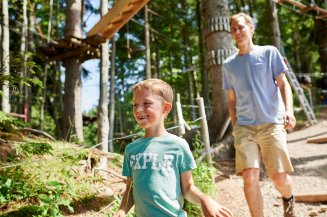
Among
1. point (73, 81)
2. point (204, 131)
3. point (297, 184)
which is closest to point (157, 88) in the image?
point (204, 131)

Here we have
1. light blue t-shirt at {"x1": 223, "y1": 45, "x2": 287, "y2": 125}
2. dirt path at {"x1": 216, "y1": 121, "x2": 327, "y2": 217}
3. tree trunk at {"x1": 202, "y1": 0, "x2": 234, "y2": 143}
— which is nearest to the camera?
light blue t-shirt at {"x1": 223, "y1": 45, "x2": 287, "y2": 125}

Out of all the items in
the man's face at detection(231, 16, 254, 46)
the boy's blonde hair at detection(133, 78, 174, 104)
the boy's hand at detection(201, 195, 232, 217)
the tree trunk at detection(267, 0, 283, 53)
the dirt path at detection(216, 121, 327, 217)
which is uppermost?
the tree trunk at detection(267, 0, 283, 53)

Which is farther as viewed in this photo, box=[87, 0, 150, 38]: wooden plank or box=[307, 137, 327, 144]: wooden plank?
box=[307, 137, 327, 144]: wooden plank

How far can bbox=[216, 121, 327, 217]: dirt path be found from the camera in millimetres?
3736

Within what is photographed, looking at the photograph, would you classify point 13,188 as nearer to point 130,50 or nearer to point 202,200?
point 202,200

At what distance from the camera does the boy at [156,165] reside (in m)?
1.66

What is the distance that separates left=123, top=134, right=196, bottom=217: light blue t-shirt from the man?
52.0 inches

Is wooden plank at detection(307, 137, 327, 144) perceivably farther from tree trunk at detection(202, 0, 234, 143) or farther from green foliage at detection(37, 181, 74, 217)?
green foliage at detection(37, 181, 74, 217)

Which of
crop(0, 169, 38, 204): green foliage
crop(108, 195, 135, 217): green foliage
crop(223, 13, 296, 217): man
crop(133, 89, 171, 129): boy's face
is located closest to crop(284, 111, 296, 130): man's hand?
crop(223, 13, 296, 217): man

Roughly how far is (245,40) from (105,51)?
18.4 feet

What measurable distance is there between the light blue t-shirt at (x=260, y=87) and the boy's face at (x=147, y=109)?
1467 mm

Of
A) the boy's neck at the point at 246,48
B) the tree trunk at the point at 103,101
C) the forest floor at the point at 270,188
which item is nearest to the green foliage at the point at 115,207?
the forest floor at the point at 270,188

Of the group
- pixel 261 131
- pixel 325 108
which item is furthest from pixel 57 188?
→ pixel 325 108

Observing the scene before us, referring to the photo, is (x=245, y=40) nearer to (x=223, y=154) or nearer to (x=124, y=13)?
(x=223, y=154)
